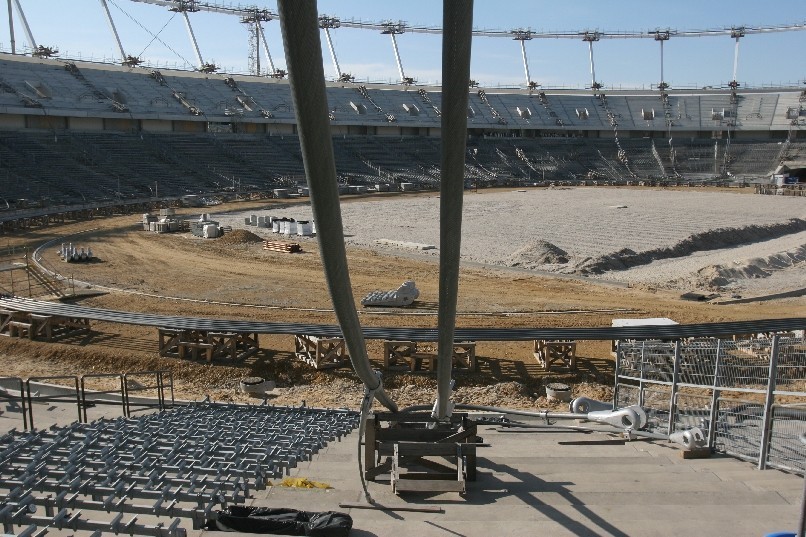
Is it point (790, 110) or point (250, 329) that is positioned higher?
point (790, 110)

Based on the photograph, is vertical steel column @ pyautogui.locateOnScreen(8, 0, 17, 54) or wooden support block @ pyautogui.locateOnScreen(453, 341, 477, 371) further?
vertical steel column @ pyautogui.locateOnScreen(8, 0, 17, 54)

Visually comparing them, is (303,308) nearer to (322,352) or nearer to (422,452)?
(322,352)

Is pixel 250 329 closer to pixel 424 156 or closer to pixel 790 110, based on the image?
pixel 424 156

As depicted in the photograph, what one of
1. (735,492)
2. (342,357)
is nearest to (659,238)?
(342,357)

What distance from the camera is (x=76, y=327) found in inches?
609

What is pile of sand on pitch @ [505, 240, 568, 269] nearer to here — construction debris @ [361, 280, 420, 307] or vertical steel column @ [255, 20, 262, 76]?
construction debris @ [361, 280, 420, 307]

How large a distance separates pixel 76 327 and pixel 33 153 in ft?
100

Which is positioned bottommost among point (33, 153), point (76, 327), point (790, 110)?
point (76, 327)

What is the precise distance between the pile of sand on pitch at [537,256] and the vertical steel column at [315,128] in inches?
796

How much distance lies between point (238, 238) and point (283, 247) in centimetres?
316

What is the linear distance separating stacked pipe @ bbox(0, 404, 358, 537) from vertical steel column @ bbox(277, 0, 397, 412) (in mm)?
1905

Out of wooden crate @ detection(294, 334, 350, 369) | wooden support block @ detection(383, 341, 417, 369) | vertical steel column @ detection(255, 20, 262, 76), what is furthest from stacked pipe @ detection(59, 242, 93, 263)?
A: vertical steel column @ detection(255, 20, 262, 76)

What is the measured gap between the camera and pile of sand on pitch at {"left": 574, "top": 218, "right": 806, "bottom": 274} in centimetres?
2300

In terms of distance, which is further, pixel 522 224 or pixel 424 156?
pixel 424 156
